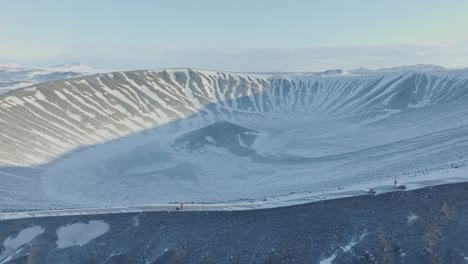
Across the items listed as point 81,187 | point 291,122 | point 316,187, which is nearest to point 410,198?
point 316,187

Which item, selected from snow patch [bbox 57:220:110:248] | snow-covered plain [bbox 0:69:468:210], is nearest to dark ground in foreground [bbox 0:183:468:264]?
snow patch [bbox 57:220:110:248]

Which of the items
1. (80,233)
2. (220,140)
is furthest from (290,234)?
(220,140)

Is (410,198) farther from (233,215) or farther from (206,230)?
(206,230)

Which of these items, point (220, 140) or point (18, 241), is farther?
point (220, 140)

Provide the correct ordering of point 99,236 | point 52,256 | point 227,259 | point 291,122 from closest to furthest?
point 227,259, point 52,256, point 99,236, point 291,122

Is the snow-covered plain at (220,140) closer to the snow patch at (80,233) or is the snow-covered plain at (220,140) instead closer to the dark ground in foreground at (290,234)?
the dark ground in foreground at (290,234)

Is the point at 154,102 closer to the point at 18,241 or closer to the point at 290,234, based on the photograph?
the point at 18,241
